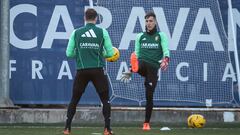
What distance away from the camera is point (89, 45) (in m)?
13.5

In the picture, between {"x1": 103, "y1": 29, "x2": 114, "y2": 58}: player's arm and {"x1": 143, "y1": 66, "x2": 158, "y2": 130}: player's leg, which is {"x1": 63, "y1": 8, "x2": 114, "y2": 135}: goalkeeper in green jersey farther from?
{"x1": 143, "y1": 66, "x2": 158, "y2": 130}: player's leg

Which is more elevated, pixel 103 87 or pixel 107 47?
pixel 107 47

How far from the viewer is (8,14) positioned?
17.9 m

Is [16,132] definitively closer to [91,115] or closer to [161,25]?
[91,115]

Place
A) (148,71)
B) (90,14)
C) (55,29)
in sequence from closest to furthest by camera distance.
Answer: (90,14) → (148,71) → (55,29)

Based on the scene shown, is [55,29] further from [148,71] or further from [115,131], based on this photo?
[115,131]

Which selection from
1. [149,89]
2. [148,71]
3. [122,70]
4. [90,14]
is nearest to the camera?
[90,14]

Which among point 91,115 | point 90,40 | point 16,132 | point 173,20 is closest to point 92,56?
point 90,40

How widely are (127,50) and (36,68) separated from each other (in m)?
2.12

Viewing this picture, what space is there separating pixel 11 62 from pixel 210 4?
4783mm

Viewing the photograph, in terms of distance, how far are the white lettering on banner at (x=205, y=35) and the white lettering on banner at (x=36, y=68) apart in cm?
A: 343

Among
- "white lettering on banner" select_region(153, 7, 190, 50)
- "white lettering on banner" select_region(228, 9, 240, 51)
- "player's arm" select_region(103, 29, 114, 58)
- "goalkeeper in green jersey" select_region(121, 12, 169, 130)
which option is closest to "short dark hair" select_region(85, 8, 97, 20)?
"player's arm" select_region(103, 29, 114, 58)

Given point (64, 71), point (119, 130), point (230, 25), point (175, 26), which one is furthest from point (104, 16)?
point (119, 130)

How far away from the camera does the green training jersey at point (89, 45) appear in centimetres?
1345
